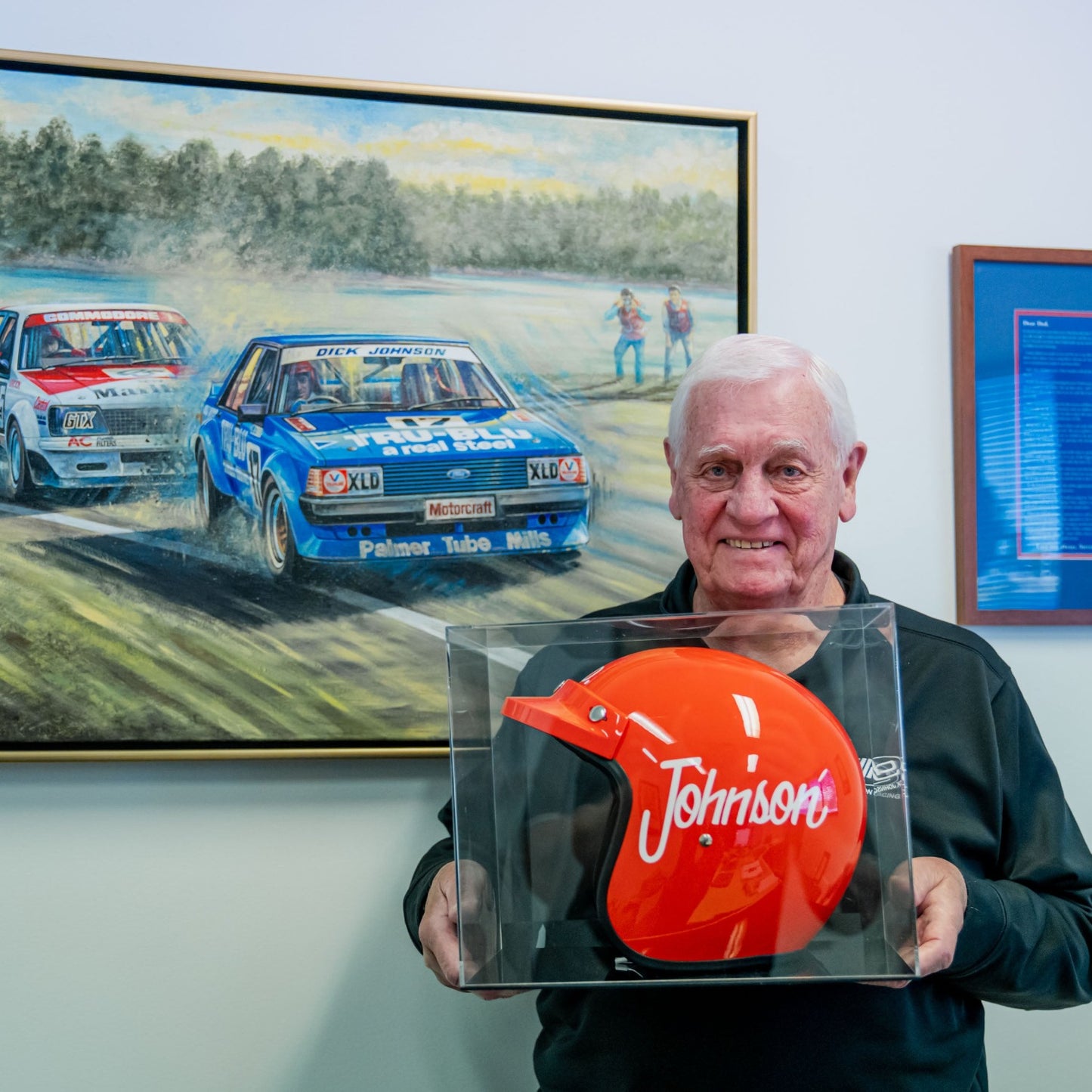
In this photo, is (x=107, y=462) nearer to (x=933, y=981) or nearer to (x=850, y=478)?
(x=850, y=478)

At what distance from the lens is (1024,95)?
1264mm

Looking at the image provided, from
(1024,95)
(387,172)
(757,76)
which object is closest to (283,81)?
(387,172)

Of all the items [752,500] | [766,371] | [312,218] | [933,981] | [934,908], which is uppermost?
[312,218]

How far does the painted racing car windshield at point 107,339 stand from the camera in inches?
42.3

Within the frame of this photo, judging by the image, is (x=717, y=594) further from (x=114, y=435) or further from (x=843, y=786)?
(x=114, y=435)

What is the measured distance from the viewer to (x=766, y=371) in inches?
34.0

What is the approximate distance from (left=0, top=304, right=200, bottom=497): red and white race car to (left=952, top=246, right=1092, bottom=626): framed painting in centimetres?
88

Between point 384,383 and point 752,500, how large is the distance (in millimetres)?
465

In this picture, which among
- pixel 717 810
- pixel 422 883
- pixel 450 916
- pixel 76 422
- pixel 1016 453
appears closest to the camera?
pixel 717 810

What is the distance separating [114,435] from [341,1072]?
0.72 m

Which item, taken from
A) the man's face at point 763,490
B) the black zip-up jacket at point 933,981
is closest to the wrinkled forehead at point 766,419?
the man's face at point 763,490

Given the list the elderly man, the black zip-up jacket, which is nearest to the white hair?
the elderly man

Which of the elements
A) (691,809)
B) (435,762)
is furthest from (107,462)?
(691,809)

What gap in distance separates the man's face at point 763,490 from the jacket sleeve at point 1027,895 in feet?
0.78
